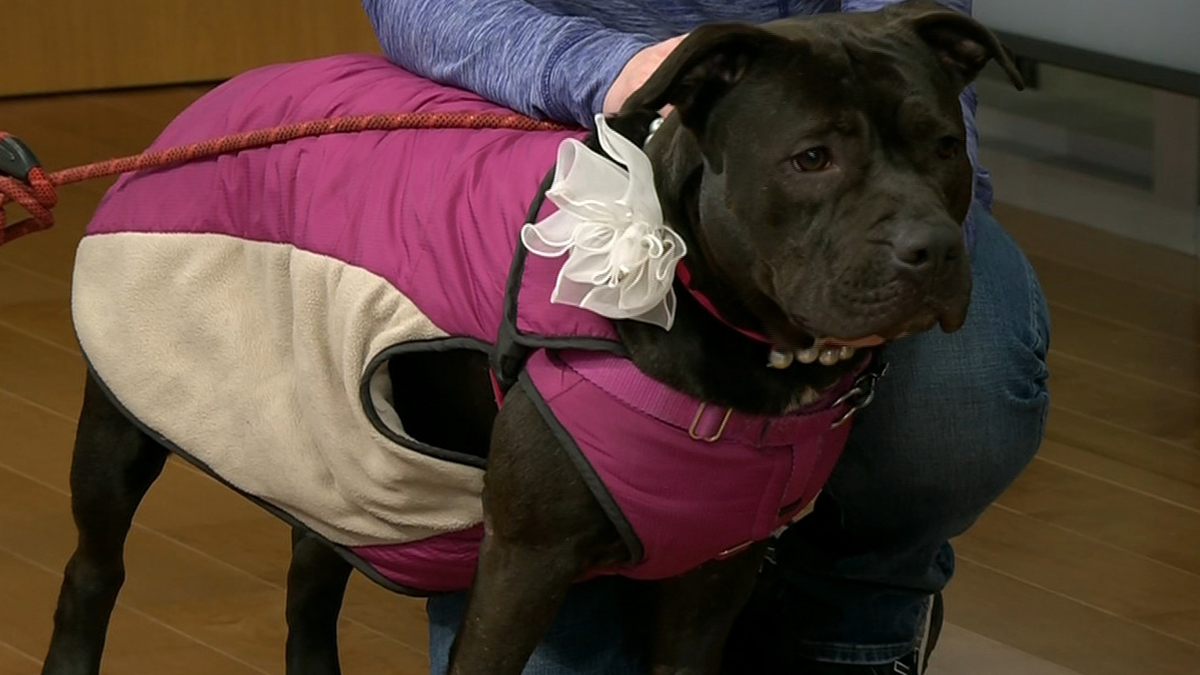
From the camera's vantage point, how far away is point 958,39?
1.34 m

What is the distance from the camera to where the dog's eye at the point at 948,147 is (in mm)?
1291

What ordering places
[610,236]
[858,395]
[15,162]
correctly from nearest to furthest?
[610,236], [858,395], [15,162]

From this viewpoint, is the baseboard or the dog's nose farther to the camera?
the baseboard

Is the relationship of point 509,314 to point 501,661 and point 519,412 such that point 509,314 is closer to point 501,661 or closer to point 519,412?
point 519,412

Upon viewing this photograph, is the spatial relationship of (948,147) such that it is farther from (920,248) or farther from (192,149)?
(192,149)

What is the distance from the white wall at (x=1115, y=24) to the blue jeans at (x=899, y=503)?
83.8 inches

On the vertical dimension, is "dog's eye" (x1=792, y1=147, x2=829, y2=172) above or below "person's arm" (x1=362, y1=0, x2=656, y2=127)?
above

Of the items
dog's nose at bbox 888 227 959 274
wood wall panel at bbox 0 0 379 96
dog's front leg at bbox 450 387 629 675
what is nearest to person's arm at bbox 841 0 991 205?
dog's nose at bbox 888 227 959 274

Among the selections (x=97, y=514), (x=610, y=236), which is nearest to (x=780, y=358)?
(x=610, y=236)

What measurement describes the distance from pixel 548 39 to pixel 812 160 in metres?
0.36

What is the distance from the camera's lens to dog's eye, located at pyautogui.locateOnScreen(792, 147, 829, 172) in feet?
4.13

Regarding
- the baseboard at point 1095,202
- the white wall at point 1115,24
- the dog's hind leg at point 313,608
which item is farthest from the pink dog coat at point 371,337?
the white wall at point 1115,24

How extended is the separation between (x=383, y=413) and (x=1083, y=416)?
155 centimetres

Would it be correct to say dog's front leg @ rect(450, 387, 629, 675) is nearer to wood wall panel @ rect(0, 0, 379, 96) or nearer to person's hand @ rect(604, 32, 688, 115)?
person's hand @ rect(604, 32, 688, 115)
